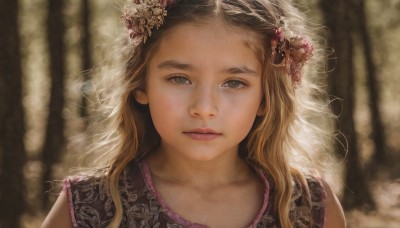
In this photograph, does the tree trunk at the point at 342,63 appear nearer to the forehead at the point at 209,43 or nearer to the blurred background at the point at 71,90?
the blurred background at the point at 71,90

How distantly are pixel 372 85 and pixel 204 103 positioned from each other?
12.5 feet

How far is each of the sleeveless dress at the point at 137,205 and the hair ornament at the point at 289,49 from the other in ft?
1.46

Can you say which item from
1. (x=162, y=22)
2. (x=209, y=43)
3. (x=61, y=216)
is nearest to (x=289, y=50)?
(x=209, y=43)

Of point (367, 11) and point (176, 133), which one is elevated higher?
point (367, 11)

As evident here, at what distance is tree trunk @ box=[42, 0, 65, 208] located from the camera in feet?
17.0

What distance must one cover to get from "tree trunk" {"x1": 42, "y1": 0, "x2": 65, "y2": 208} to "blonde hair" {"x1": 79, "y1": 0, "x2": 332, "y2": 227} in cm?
226

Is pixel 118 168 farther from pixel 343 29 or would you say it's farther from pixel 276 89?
pixel 343 29

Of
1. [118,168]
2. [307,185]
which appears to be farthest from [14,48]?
[307,185]

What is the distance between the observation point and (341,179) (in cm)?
560

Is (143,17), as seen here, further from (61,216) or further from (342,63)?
(342,63)

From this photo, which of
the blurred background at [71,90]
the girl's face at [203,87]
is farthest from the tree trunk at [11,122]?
the girl's face at [203,87]

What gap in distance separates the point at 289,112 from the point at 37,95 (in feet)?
11.5

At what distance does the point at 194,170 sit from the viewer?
9.11 ft

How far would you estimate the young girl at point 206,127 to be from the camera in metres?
2.52
